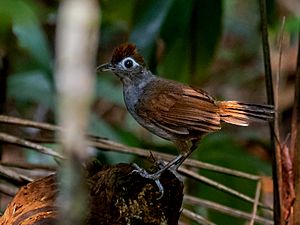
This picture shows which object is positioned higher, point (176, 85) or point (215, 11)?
point (215, 11)

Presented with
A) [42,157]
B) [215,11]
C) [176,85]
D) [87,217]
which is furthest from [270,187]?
[87,217]

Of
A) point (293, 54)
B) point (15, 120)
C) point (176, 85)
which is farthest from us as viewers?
point (293, 54)

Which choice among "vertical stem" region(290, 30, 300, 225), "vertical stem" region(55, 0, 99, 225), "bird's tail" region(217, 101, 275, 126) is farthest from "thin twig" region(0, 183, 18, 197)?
"vertical stem" region(55, 0, 99, 225)

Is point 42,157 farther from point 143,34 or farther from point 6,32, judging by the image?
point 143,34

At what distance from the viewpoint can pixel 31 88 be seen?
3.51m

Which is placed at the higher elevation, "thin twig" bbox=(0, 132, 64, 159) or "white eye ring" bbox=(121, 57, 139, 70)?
"white eye ring" bbox=(121, 57, 139, 70)

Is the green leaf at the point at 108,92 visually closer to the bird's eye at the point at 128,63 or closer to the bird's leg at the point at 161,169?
the bird's eye at the point at 128,63

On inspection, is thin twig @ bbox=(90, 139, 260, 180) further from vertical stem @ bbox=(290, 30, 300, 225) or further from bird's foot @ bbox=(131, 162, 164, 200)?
bird's foot @ bbox=(131, 162, 164, 200)

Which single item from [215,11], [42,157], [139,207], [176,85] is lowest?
[42,157]

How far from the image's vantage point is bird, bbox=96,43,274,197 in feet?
6.13

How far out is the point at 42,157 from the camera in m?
3.31

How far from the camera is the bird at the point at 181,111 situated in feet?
6.13

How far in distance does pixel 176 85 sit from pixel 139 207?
0.54 meters

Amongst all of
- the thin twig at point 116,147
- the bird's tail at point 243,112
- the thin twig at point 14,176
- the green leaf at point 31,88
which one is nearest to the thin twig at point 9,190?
the thin twig at point 14,176
